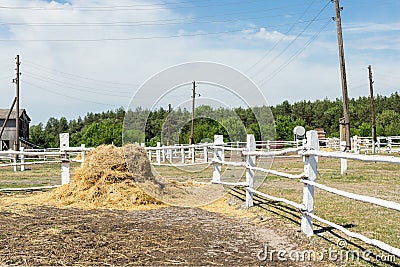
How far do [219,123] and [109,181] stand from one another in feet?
15.2

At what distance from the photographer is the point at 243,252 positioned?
Answer: 5016 millimetres

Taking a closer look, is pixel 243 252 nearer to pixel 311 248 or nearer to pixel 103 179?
pixel 311 248

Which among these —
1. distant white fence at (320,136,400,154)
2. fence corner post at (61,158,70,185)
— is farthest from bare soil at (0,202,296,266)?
distant white fence at (320,136,400,154)

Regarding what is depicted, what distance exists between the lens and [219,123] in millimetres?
12930

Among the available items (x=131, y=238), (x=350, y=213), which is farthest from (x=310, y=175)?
(x=131, y=238)

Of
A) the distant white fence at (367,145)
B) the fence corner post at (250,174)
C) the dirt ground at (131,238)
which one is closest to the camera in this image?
the dirt ground at (131,238)

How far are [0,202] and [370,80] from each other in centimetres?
3739

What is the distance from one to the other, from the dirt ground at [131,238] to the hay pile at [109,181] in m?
0.80

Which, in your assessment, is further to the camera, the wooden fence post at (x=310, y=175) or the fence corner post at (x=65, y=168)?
the fence corner post at (x=65, y=168)

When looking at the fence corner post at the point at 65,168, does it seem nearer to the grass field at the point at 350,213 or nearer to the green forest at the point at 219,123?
the green forest at the point at 219,123

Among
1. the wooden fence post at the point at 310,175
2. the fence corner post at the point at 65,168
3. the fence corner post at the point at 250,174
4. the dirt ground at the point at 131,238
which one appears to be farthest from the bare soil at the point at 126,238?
the fence corner post at the point at 65,168

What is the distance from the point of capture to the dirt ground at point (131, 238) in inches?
184

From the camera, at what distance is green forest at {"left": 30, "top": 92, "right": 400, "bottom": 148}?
11.1 metres

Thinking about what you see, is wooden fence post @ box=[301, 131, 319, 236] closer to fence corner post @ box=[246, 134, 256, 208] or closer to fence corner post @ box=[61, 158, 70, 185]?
fence corner post @ box=[246, 134, 256, 208]
